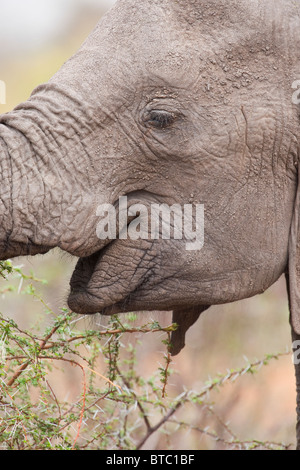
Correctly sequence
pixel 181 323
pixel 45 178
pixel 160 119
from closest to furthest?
pixel 45 178, pixel 160 119, pixel 181 323

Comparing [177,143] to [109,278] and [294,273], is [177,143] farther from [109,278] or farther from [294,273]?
[294,273]

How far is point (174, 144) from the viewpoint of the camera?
10.9 feet

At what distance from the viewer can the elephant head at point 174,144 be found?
3.21 m

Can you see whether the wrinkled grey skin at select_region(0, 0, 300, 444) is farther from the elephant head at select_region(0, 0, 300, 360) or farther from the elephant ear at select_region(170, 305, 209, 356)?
the elephant ear at select_region(170, 305, 209, 356)

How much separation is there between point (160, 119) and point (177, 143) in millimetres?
102

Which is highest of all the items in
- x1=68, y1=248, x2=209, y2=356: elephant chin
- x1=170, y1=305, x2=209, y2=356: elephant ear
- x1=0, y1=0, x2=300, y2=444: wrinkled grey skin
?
x1=0, y1=0, x2=300, y2=444: wrinkled grey skin

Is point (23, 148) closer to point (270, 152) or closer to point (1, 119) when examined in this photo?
point (1, 119)

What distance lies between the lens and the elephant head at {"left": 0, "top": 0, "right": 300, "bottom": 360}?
3.21 meters

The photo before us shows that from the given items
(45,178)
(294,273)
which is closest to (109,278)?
(45,178)

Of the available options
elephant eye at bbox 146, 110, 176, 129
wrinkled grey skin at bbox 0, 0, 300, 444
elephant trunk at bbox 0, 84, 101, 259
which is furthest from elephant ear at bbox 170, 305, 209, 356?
elephant eye at bbox 146, 110, 176, 129

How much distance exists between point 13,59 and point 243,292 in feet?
60.8

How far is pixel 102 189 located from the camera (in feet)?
10.7

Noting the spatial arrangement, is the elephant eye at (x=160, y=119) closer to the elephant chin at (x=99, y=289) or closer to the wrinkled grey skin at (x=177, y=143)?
the wrinkled grey skin at (x=177, y=143)

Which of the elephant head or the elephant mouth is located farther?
the elephant mouth
